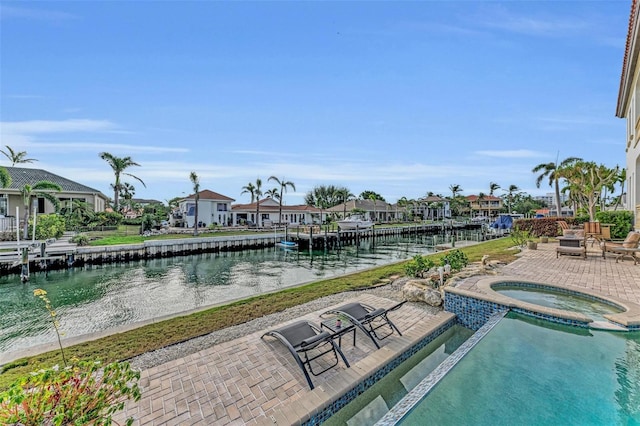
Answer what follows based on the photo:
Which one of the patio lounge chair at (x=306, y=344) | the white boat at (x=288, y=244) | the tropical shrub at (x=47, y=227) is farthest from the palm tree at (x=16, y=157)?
the patio lounge chair at (x=306, y=344)

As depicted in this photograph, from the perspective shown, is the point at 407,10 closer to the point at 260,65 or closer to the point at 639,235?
the point at 260,65

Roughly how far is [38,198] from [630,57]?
138 ft

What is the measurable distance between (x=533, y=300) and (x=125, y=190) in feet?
240

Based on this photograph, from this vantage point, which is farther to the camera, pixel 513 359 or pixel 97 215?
pixel 97 215

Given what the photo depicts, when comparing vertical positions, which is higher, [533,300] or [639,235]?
[639,235]

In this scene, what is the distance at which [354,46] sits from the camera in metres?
15.4

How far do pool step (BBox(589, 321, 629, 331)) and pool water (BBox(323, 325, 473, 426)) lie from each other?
7.56 ft

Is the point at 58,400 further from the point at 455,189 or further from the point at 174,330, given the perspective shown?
the point at 455,189

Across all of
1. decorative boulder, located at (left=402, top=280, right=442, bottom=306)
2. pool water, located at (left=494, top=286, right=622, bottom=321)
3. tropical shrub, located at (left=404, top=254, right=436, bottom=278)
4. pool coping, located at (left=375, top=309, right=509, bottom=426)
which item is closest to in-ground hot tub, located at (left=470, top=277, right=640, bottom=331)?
pool water, located at (left=494, top=286, right=622, bottom=321)

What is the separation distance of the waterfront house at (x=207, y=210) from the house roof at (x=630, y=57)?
1493 inches

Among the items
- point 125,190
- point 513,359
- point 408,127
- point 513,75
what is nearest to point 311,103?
point 408,127

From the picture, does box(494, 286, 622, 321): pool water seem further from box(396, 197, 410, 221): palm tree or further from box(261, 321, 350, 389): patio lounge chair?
box(396, 197, 410, 221): palm tree

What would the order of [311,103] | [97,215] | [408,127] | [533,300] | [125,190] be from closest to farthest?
[533,300] → [311,103] → [408,127] → [97,215] → [125,190]

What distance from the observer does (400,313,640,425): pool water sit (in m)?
3.44
